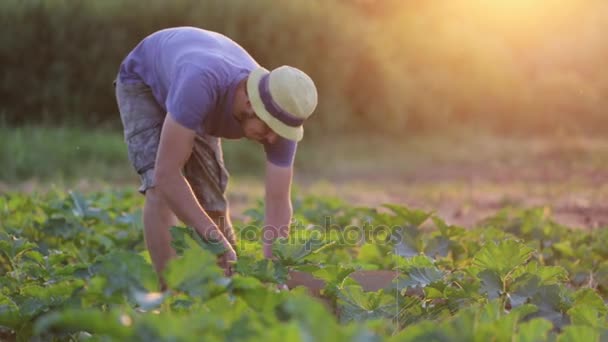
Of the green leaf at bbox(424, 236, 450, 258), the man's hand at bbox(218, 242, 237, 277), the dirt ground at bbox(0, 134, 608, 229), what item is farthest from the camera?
the dirt ground at bbox(0, 134, 608, 229)

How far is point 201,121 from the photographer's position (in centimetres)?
308

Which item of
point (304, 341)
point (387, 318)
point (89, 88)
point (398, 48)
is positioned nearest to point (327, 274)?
point (387, 318)

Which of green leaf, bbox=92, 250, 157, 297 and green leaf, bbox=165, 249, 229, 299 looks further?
green leaf, bbox=92, 250, 157, 297

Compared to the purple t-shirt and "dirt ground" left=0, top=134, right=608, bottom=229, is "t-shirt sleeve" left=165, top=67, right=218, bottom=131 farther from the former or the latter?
"dirt ground" left=0, top=134, right=608, bottom=229

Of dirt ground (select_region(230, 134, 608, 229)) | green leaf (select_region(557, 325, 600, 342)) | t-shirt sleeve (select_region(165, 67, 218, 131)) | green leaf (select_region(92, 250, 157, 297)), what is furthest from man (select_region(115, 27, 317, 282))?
dirt ground (select_region(230, 134, 608, 229))

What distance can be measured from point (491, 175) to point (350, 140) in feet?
7.53

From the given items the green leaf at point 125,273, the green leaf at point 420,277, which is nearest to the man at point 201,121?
the green leaf at point 420,277

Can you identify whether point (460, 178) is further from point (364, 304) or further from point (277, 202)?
point (364, 304)

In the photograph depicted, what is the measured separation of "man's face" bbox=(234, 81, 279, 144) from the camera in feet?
10.4

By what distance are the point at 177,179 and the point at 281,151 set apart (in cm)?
51

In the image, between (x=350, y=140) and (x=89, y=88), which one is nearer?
(x=89, y=88)

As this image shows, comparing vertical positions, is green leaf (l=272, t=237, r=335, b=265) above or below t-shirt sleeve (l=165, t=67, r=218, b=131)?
below

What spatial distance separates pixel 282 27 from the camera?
11.0m

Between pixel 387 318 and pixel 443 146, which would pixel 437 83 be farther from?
pixel 387 318
